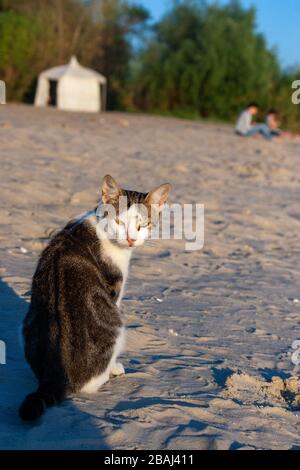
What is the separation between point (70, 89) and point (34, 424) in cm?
2332

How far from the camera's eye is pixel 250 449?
3.25m

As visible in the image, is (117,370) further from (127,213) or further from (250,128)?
(250,128)

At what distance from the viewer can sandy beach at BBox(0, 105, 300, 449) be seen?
3.42 meters

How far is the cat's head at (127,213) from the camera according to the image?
4312 millimetres

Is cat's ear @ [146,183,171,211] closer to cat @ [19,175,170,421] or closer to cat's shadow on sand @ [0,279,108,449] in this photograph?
cat @ [19,175,170,421]

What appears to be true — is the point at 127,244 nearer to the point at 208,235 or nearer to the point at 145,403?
the point at 145,403

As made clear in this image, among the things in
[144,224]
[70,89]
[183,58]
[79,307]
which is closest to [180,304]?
[144,224]

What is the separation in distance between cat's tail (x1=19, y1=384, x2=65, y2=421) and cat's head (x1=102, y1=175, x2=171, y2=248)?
1.09 meters

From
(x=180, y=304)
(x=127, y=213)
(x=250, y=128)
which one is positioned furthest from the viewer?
(x=250, y=128)

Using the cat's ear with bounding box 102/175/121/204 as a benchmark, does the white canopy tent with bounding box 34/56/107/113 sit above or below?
above

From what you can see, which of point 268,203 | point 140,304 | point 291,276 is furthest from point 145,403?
point 268,203

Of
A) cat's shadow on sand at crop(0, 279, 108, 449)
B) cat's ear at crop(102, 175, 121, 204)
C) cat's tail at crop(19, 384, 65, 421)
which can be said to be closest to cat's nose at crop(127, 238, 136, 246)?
cat's ear at crop(102, 175, 121, 204)

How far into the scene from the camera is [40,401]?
333 cm

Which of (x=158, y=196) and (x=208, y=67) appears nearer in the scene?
(x=158, y=196)
